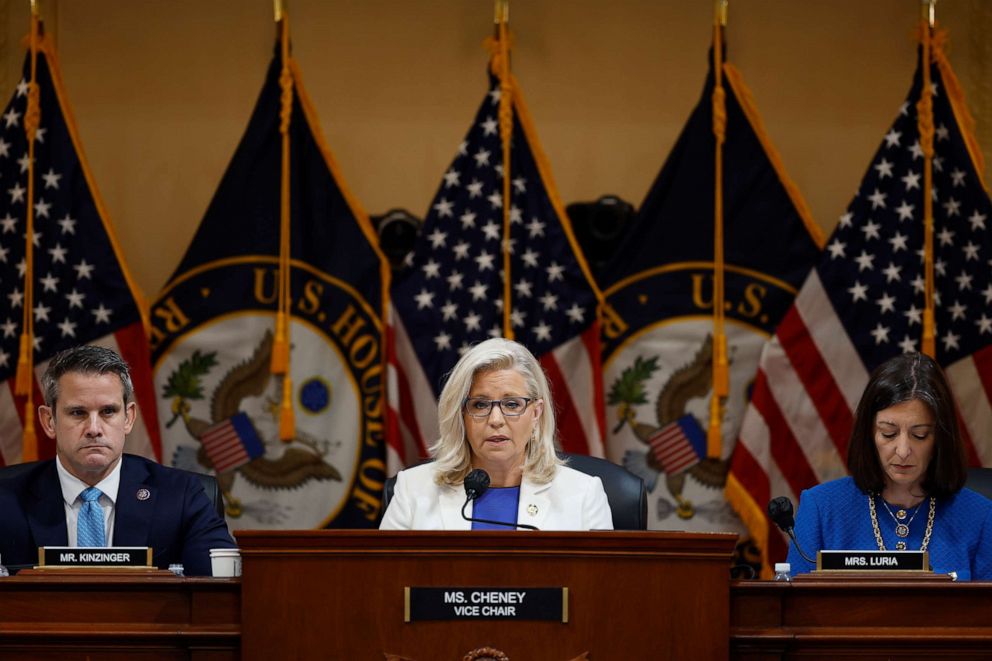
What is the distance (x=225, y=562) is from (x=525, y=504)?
3.39 feet

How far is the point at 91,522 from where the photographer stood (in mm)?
3850

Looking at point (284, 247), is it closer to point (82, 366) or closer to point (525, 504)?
point (82, 366)

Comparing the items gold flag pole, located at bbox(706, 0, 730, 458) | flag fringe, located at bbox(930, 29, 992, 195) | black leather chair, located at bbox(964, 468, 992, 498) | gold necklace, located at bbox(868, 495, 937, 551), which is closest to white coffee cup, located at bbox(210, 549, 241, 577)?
gold necklace, located at bbox(868, 495, 937, 551)

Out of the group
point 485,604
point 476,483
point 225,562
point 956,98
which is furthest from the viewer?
point 956,98

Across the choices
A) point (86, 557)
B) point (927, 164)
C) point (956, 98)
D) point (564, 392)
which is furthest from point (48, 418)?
point (956, 98)

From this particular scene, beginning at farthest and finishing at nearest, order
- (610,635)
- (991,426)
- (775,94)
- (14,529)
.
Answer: (775,94) < (991,426) < (14,529) < (610,635)

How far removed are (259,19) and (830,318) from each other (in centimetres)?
257

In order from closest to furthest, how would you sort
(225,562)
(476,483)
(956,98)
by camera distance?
(225,562), (476,483), (956,98)

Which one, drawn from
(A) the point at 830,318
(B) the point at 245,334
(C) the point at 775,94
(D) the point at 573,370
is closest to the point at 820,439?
(A) the point at 830,318

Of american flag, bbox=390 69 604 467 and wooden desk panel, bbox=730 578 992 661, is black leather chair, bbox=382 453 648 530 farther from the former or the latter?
american flag, bbox=390 69 604 467

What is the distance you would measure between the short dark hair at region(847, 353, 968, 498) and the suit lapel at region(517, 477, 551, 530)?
2.76ft

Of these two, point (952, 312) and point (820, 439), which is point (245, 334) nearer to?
point (820, 439)

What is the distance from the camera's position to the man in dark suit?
3799 millimetres

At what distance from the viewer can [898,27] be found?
19.6 feet
